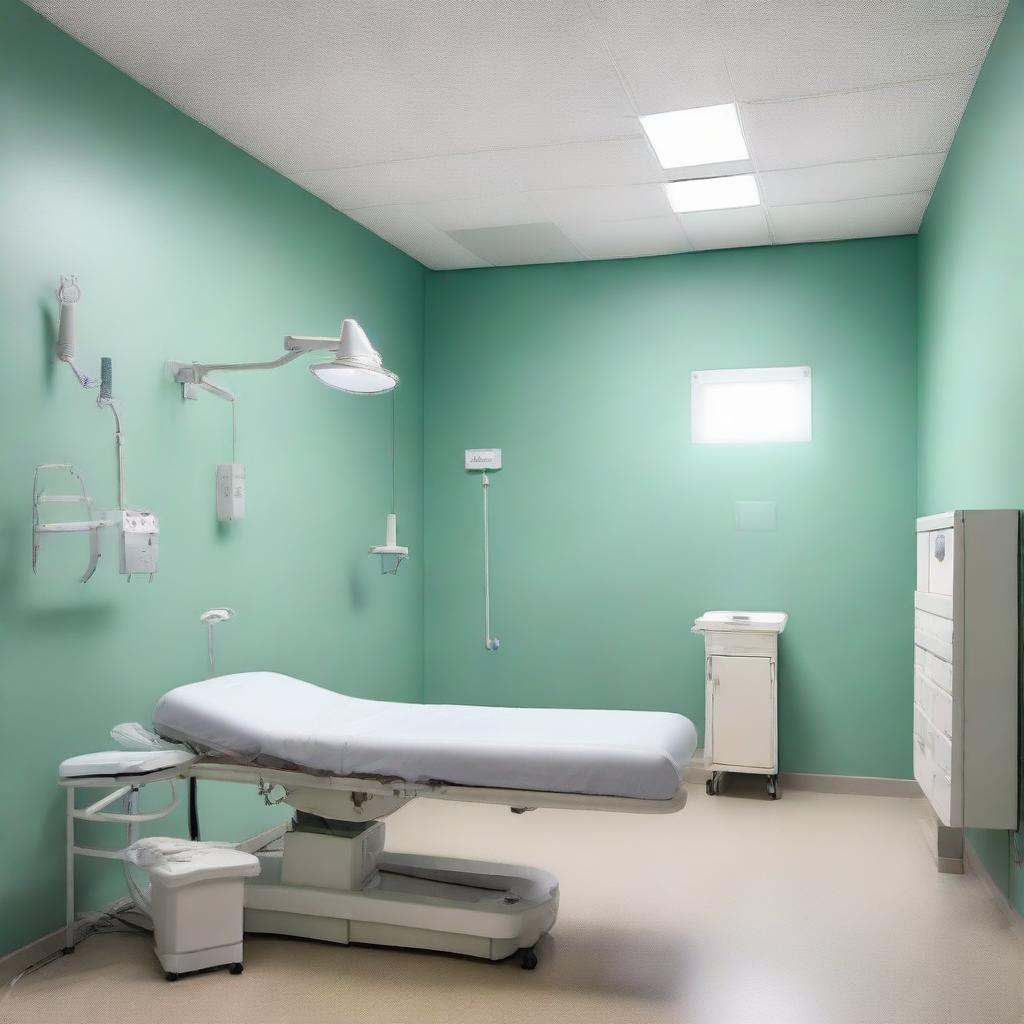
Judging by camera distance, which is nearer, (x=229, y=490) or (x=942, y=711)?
(x=942, y=711)

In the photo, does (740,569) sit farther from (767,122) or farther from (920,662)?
(767,122)

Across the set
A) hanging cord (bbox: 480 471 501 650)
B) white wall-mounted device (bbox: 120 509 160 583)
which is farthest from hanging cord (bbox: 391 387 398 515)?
white wall-mounted device (bbox: 120 509 160 583)

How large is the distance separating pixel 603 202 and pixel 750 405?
1379 mm

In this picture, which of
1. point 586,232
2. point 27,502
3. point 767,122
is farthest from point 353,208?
point 27,502

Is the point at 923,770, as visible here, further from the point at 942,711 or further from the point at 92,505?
the point at 92,505

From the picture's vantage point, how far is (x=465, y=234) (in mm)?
5160

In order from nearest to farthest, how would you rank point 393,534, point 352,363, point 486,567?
point 352,363
point 393,534
point 486,567

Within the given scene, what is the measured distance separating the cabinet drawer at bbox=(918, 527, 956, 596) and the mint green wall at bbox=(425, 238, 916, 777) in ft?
4.17

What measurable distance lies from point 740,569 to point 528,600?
1.16 metres

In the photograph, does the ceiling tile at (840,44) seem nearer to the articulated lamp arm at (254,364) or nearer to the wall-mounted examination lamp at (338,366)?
the wall-mounted examination lamp at (338,366)

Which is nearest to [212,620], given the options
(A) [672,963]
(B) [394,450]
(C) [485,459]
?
(A) [672,963]

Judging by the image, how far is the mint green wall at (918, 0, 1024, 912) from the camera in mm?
3012

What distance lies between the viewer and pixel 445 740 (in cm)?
294

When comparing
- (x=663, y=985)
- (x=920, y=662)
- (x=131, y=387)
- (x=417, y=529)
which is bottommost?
(x=663, y=985)
